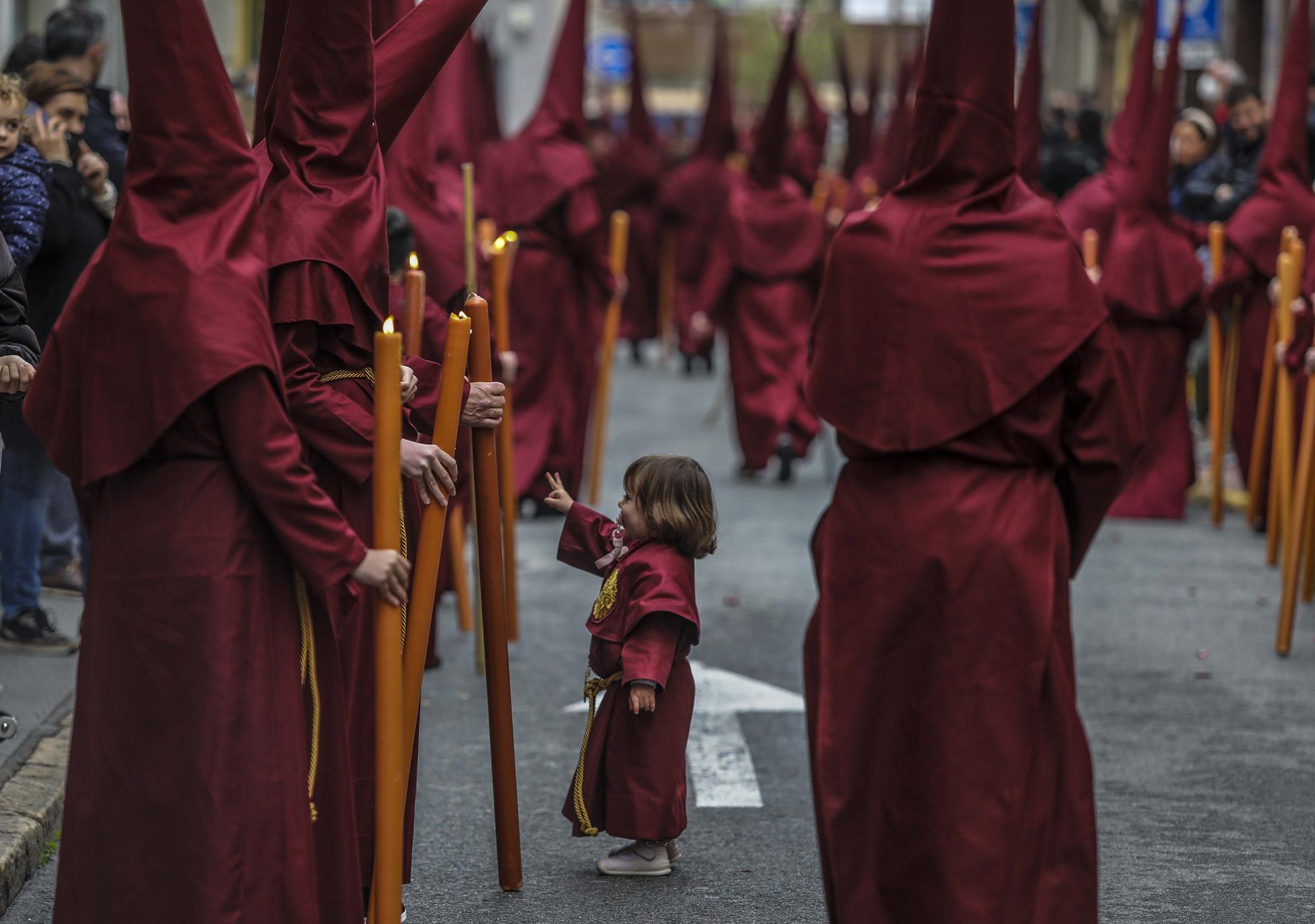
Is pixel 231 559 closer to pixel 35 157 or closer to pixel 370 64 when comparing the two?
pixel 370 64

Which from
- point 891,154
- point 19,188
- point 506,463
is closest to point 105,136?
point 19,188

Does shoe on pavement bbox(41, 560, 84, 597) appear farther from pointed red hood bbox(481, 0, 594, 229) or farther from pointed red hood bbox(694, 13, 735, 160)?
pointed red hood bbox(694, 13, 735, 160)

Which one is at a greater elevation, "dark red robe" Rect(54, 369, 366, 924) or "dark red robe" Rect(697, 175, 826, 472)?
"dark red robe" Rect(54, 369, 366, 924)

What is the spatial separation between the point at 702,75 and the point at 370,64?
48399 mm

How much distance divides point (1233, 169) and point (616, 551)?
315 inches

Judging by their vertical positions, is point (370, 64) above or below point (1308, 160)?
above

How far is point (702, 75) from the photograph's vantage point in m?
51.3

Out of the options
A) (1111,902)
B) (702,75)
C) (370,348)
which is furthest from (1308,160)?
(702,75)

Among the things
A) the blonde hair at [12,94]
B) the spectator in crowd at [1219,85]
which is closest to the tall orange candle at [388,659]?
the blonde hair at [12,94]

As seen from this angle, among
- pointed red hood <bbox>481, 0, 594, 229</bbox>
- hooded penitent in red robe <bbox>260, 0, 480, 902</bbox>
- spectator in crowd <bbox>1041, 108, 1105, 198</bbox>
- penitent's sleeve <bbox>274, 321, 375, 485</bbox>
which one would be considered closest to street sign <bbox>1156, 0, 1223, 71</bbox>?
spectator in crowd <bbox>1041, 108, 1105, 198</bbox>

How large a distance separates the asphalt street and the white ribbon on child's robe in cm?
83

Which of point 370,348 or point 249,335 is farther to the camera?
point 370,348

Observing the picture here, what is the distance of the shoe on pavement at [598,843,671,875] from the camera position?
194 inches

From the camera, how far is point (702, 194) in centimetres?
1858
